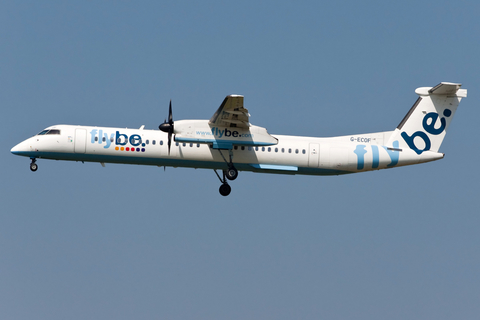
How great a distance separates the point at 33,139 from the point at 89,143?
8.53 ft

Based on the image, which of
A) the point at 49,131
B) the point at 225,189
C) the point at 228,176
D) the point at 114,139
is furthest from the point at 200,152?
the point at 49,131

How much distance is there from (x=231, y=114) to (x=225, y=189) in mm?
3951

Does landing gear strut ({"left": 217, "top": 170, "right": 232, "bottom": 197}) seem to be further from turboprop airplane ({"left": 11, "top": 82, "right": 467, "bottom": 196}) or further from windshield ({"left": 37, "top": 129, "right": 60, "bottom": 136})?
windshield ({"left": 37, "top": 129, "right": 60, "bottom": 136})

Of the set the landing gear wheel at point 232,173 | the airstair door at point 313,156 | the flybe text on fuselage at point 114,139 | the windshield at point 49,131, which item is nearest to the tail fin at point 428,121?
the airstair door at point 313,156

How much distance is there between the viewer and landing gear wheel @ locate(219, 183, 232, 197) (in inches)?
1057

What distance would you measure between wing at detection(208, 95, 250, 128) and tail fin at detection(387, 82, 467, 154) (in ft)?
23.3

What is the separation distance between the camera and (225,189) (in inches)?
1057

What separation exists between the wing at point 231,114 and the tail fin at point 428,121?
23.3 feet

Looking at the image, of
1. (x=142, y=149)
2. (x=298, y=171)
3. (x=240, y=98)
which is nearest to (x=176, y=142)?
(x=142, y=149)

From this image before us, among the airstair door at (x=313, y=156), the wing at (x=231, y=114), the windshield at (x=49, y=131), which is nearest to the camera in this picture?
the wing at (x=231, y=114)

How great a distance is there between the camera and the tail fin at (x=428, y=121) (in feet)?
89.3

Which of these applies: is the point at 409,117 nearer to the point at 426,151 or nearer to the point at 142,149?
the point at 426,151

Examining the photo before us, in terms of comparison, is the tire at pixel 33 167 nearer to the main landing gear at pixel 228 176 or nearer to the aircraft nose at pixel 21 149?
the aircraft nose at pixel 21 149

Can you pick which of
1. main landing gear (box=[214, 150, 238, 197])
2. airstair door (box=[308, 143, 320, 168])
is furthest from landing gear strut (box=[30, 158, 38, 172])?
airstair door (box=[308, 143, 320, 168])
